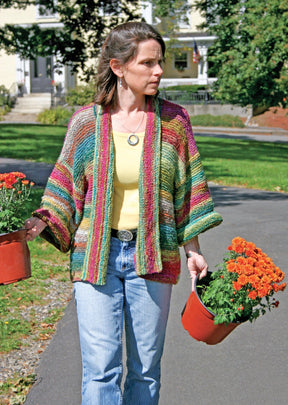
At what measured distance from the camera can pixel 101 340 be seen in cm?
294

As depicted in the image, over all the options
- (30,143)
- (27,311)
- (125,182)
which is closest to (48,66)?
(30,143)

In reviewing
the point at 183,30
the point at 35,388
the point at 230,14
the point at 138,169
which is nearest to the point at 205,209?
the point at 138,169

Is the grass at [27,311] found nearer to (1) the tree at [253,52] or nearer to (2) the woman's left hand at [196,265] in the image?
(2) the woman's left hand at [196,265]

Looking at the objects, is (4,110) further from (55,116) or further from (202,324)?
(202,324)

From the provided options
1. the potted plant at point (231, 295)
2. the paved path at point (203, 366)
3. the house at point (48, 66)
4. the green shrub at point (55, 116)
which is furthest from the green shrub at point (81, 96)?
the potted plant at point (231, 295)

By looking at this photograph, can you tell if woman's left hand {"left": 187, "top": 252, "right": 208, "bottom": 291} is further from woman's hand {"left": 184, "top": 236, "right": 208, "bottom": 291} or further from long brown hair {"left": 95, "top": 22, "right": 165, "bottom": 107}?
long brown hair {"left": 95, "top": 22, "right": 165, "bottom": 107}

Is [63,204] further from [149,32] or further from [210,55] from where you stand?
[210,55]

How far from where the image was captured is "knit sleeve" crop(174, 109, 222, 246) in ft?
10.2

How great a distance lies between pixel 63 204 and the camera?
10.2ft

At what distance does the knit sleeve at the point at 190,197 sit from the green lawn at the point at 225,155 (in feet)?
33.6

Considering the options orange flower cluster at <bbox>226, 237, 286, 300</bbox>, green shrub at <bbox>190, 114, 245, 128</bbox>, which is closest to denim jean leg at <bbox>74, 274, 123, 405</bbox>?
orange flower cluster at <bbox>226, 237, 286, 300</bbox>

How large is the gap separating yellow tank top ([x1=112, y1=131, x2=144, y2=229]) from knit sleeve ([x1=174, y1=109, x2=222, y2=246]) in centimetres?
22

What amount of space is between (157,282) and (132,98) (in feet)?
2.74

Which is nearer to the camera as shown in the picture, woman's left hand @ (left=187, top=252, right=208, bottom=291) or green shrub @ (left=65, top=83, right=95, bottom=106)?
woman's left hand @ (left=187, top=252, right=208, bottom=291)
